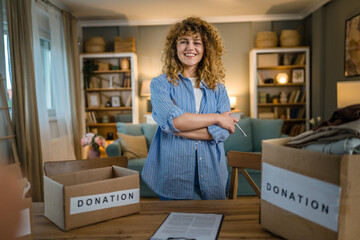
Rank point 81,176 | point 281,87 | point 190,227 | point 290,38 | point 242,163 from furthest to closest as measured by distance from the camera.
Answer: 1. point 281,87
2. point 290,38
3. point 242,163
4. point 81,176
5. point 190,227

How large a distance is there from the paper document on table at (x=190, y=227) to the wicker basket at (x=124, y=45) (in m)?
5.22

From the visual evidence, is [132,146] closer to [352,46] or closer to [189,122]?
[189,122]

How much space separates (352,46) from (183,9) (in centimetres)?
286

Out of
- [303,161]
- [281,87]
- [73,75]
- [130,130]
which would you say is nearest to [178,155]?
[303,161]

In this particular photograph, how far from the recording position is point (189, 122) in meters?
1.29

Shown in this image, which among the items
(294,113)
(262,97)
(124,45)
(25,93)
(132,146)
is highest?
(124,45)

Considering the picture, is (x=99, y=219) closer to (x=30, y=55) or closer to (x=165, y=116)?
(x=165, y=116)

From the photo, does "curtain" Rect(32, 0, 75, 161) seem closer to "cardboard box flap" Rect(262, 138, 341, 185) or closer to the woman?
the woman

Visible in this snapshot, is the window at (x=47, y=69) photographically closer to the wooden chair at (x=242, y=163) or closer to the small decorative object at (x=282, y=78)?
the wooden chair at (x=242, y=163)

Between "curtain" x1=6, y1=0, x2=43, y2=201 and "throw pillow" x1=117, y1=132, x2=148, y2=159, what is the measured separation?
3.61 ft

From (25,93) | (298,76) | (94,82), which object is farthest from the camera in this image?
(94,82)

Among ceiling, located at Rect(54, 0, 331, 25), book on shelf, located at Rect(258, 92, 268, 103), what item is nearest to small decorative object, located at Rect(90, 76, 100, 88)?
ceiling, located at Rect(54, 0, 331, 25)

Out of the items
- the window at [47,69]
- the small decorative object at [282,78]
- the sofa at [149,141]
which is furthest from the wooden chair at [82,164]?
the small decorative object at [282,78]

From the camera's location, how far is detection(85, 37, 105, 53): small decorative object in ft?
19.1
